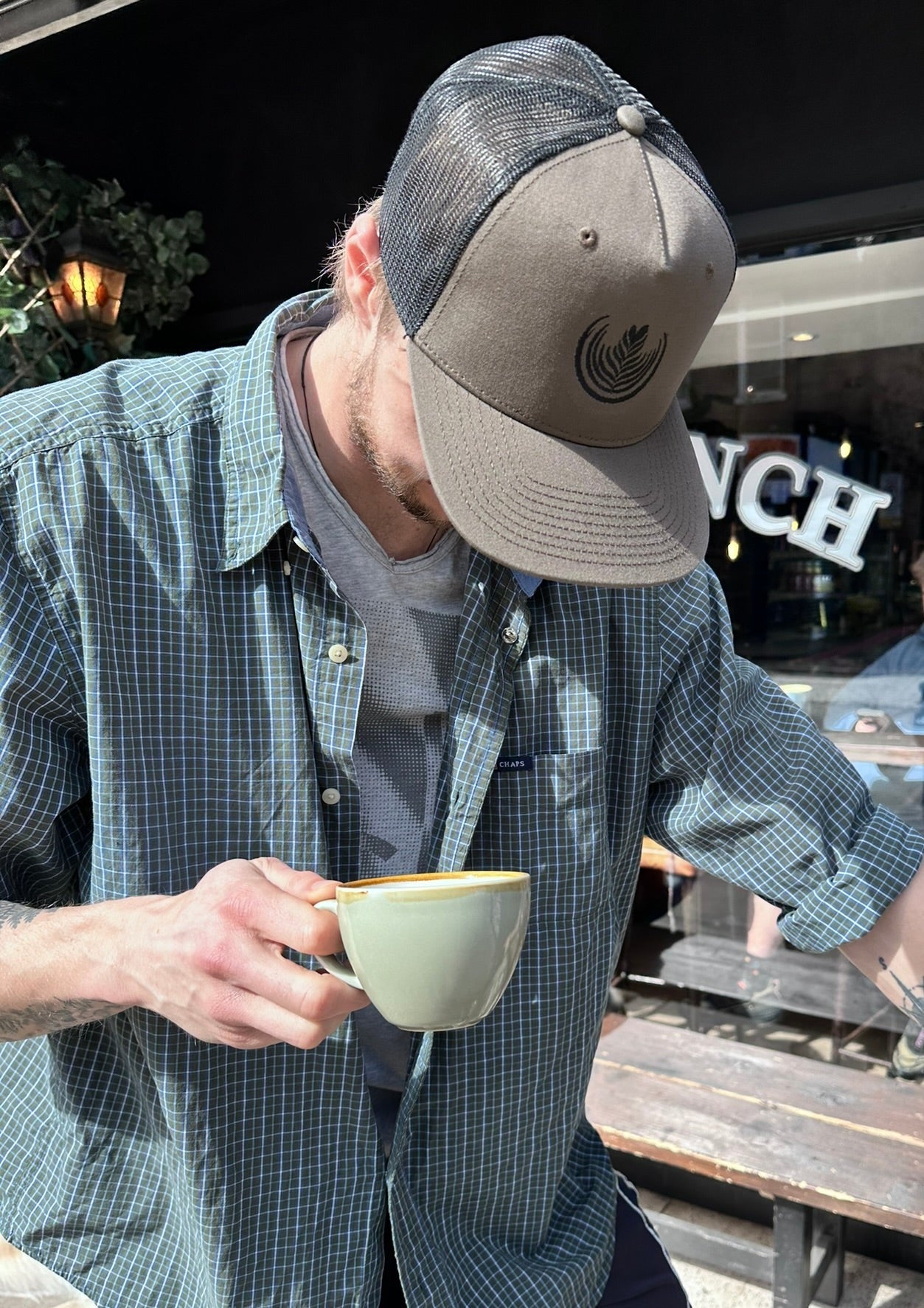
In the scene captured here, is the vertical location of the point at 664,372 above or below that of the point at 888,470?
above

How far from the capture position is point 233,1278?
113cm

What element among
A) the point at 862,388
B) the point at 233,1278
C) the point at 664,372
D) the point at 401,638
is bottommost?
the point at 233,1278

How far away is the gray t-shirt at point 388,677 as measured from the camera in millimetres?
1196

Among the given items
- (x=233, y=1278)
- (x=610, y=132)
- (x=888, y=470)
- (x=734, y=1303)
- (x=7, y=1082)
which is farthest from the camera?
(x=888, y=470)

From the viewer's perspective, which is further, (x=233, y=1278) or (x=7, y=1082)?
(x=7, y=1082)

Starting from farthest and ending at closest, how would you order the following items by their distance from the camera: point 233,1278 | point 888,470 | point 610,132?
point 888,470 → point 233,1278 → point 610,132

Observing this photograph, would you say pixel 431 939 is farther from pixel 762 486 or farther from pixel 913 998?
pixel 762 486

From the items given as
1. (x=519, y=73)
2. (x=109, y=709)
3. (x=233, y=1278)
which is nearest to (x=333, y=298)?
(x=519, y=73)

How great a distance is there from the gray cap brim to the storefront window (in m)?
2.28

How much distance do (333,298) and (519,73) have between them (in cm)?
39

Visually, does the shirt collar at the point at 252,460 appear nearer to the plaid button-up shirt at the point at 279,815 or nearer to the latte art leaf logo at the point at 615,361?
the plaid button-up shirt at the point at 279,815

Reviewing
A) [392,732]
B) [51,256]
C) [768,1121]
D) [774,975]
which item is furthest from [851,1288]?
[51,256]

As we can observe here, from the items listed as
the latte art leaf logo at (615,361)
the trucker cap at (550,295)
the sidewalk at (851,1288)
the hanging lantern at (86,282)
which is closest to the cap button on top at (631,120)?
the trucker cap at (550,295)

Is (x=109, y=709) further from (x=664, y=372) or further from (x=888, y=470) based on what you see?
(x=888, y=470)
